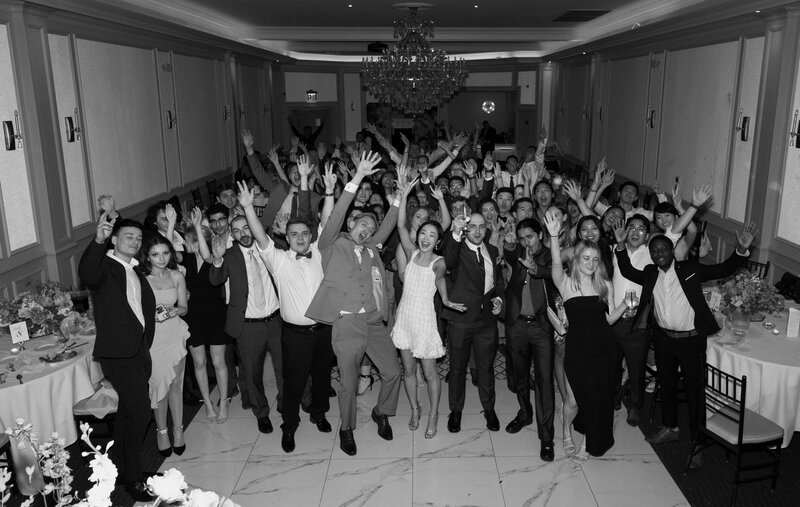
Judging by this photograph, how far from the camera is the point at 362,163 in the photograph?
4883 millimetres

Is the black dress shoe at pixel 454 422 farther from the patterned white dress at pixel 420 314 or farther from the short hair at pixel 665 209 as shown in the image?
the short hair at pixel 665 209

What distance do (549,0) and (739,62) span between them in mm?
3346

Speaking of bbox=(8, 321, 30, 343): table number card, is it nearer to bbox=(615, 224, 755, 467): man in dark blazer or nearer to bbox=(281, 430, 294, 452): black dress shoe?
bbox=(281, 430, 294, 452): black dress shoe

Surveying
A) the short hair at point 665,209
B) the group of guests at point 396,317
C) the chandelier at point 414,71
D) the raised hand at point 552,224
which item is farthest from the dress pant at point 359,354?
the chandelier at point 414,71

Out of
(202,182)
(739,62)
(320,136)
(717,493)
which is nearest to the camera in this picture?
(717,493)

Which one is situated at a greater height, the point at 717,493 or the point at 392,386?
the point at 392,386

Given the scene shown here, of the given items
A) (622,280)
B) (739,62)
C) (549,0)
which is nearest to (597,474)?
(622,280)

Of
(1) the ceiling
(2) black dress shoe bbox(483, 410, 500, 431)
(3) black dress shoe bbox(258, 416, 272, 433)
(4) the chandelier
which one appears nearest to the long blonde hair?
(2) black dress shoe bbox(483, 410, 500, 431)

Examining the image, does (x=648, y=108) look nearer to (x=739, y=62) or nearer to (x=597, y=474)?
(x=739, y=62)

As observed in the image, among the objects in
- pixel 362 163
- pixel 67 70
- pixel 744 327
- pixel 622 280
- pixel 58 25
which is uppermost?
pixel 58 25

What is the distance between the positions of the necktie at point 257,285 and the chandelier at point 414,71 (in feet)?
21.4

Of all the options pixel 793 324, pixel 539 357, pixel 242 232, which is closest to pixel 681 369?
pixel 793 324

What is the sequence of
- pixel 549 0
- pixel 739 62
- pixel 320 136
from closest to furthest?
pixel 739 62 < pixel 549 0 < pixel 320 136

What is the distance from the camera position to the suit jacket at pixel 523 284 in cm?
484
